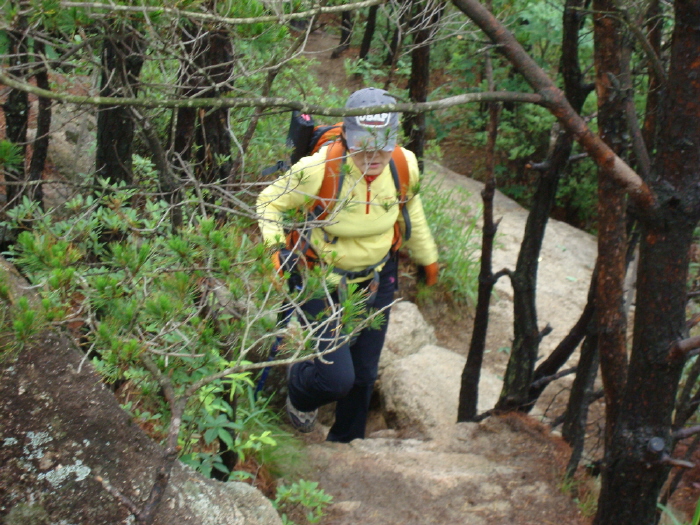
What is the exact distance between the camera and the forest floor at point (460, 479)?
3.09 meters

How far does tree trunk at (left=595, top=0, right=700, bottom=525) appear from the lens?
199 cm

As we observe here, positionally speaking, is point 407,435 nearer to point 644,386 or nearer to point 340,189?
point 340,189

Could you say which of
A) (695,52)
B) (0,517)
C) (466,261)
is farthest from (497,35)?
(466,261)

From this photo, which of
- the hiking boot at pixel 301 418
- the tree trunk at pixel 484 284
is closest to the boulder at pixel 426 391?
the tree trunk at pixel 484 284

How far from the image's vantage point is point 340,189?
127 inches

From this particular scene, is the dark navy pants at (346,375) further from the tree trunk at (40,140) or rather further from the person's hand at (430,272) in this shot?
the tree trunk at (40,140)

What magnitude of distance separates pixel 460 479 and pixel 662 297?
1671 millimetres

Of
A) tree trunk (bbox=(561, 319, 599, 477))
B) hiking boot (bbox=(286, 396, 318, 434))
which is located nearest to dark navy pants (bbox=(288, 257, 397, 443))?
hiking boot (bbox=(286, 396, 318, 434))

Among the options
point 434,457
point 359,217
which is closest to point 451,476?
point 434,457

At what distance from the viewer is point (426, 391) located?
4.91 metres

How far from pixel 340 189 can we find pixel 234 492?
1.55 m

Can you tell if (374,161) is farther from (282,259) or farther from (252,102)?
(252,102)

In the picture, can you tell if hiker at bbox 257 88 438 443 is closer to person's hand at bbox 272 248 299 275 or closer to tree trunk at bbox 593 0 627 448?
person's hand at bbox 272 248 299 275

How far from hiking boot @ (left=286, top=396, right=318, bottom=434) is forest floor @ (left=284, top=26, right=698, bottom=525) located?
9cm
